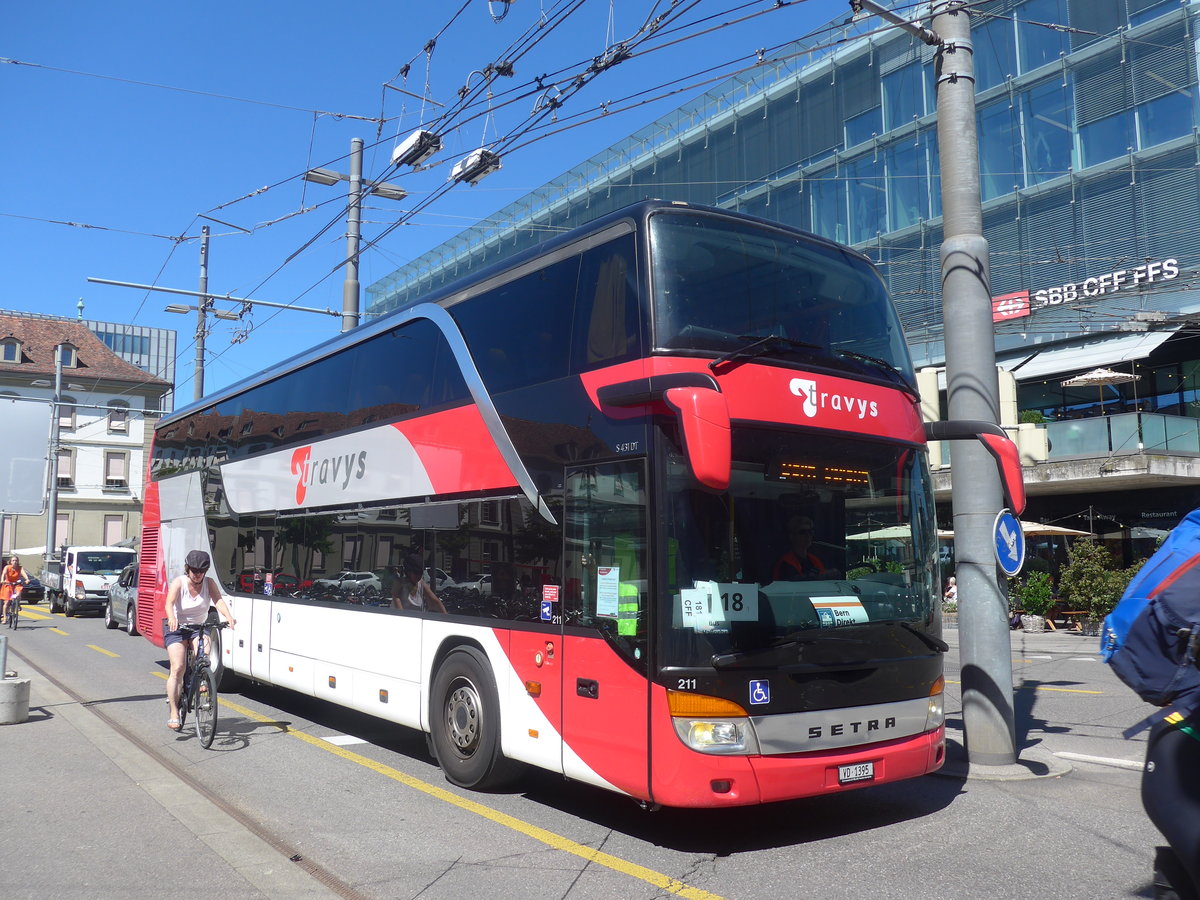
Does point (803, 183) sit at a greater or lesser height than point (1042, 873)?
greater

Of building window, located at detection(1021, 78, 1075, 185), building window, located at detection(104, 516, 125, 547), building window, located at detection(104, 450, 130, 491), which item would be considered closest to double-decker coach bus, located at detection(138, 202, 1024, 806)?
building window, located at detection(1021, 78, 1075, 185)

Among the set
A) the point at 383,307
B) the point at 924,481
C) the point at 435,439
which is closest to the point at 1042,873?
the point at 924,481

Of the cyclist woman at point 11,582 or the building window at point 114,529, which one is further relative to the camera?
the building window at point 114,529

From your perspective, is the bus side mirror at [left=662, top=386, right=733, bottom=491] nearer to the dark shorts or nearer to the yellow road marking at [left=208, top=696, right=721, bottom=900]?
the yellow road marking at [left=208, top=696, right=721, bottom=900]

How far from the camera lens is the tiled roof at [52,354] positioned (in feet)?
204

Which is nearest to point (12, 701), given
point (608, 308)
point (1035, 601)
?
point (608, 308)

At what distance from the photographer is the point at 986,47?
2961 cm

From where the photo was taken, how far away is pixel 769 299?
6789 millimetres

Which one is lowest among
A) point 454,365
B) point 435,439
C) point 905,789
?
point 905,789

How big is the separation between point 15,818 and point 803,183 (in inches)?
1235

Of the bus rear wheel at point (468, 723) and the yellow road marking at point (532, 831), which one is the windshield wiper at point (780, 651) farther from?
the bus rear wheel at point (468, 723)

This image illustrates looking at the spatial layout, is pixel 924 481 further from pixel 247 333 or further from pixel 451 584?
pixel 247 333

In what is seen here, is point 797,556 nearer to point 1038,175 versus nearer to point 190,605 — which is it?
point 190,605

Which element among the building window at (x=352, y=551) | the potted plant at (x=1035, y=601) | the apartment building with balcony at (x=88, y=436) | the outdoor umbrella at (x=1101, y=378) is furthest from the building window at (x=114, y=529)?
the building window at (x=352, y=551)
